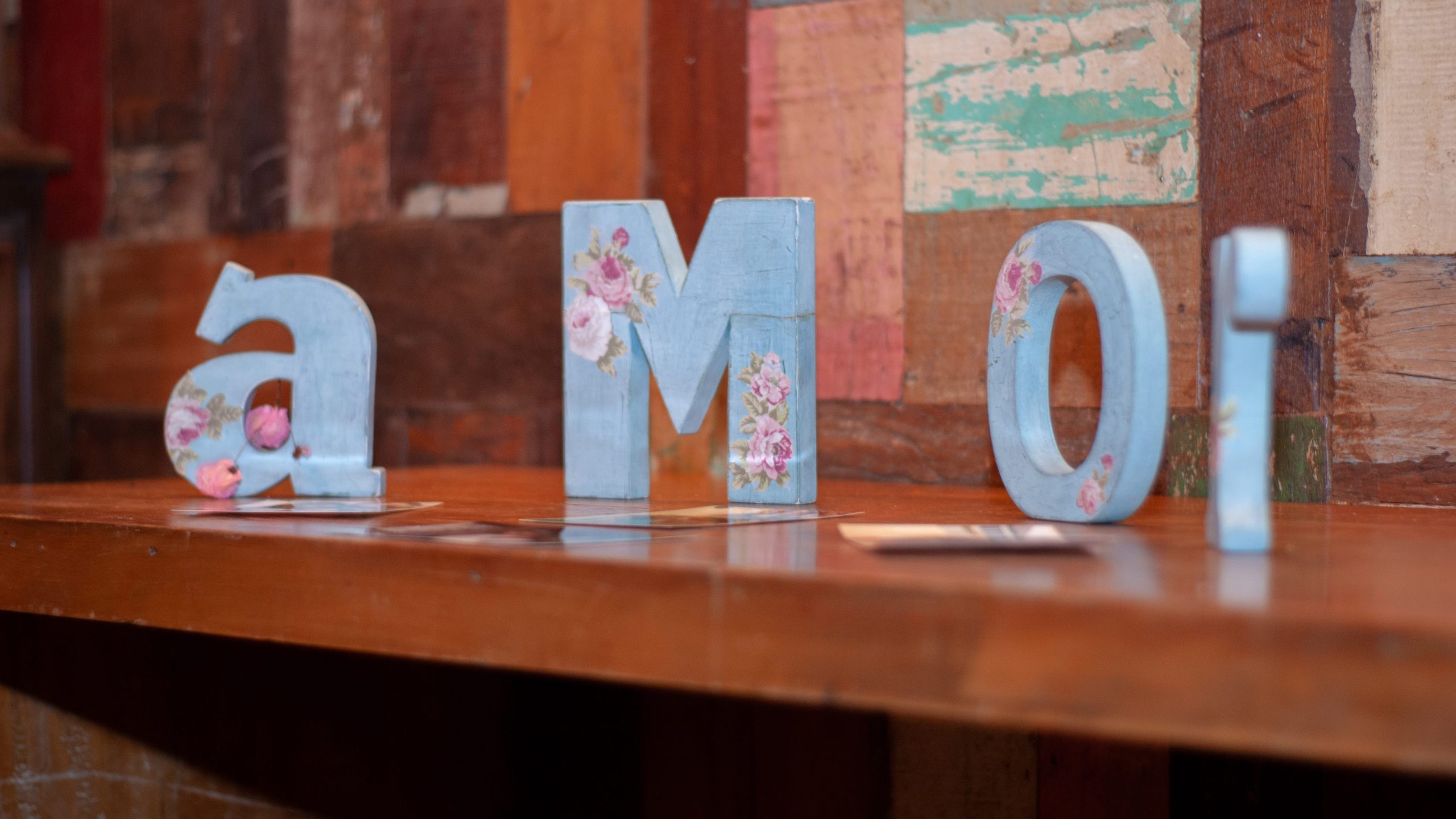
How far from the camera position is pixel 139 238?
67.4 inches

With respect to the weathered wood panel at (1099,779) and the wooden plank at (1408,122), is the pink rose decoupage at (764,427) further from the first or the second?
the wooden plank at (1408,122)

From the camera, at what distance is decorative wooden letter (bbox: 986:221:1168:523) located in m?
0.84

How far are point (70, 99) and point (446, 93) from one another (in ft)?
2.19

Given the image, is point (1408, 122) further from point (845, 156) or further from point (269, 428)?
point (269, 428)

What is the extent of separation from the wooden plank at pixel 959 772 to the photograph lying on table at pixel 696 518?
0.35 m

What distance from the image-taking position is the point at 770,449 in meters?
1.02

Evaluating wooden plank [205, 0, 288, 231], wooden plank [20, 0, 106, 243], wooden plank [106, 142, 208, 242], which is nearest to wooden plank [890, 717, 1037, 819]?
wooden plank [205, 0, 288, 231]

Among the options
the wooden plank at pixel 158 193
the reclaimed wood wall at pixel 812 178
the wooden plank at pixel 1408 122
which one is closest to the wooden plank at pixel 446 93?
the reclaimed wood wall at pixel 812 178

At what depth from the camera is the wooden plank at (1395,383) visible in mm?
1040

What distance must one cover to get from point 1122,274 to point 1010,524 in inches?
7.4

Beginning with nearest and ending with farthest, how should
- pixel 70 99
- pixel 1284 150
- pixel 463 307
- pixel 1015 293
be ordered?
pixel 1015 293 → pixel 1284 150 → pixel 463 307 → pixel 70 99

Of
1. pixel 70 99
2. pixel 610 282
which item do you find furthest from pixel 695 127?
pixel 70 99

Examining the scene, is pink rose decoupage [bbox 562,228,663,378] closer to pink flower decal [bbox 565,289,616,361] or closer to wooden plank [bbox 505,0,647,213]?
Answer: pink flower decal [bbox 565,289,616,361]

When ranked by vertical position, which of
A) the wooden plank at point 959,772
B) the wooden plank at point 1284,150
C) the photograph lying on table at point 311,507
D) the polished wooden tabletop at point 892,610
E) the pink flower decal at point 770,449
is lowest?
the wooden plank at point 959,772
